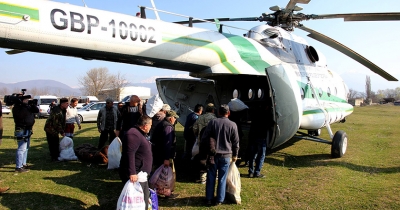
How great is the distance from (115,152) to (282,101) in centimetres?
384

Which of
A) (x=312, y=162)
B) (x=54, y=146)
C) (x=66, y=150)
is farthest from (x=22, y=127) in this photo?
(x=312, y=162)

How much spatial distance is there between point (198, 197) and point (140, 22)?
3500 millimetres

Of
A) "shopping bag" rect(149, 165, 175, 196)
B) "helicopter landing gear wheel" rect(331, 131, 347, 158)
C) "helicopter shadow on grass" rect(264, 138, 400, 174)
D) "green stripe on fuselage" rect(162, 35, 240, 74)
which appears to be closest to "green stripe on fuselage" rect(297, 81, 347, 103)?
"helicopter landing gear wheel" rect(331, 131, 347, 158)

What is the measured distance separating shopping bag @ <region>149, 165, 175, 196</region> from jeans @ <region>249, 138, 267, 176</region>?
2.14 meters

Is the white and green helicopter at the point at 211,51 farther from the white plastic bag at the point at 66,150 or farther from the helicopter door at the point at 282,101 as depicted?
the white plastic bag at the point at 66,150

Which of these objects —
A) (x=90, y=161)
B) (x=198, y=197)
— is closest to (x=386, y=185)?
(x=198, y=197)

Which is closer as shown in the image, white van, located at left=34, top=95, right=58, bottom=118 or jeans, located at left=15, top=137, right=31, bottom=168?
jeans, located at left=15, top=137, right=31, bottom=168

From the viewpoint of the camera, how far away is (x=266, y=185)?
18.6 ft

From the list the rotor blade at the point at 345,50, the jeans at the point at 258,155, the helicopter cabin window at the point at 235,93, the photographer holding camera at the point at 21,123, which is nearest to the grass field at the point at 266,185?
the jeans at the point at 258,155

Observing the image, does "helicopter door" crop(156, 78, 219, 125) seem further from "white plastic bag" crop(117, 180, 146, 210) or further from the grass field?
"white plastic bag" crop(117, 180, 146, 210)

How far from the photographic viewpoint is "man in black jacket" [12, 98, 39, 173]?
6.12 meters

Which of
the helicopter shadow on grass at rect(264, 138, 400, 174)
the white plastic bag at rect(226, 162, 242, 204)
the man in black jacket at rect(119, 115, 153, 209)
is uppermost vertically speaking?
the man in black jacket at rect(119, 115, 153, 209)

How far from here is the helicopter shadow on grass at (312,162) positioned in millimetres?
6861

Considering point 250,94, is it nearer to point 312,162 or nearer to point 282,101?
point 312,162
